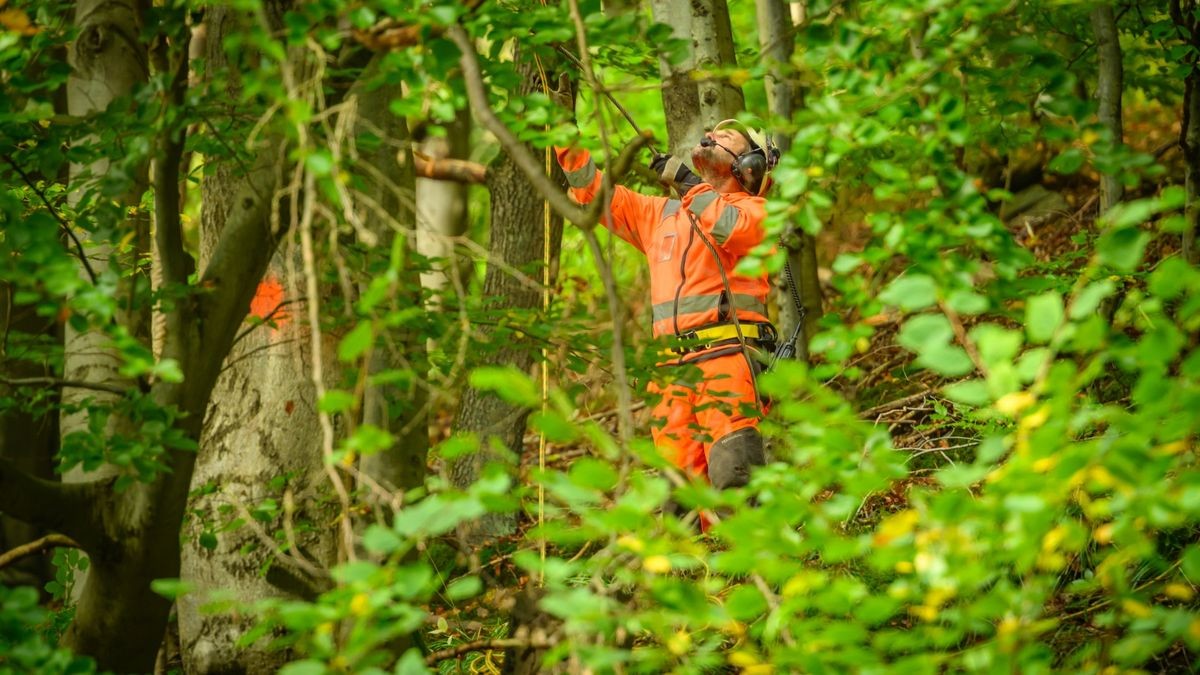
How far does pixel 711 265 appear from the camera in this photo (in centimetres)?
440

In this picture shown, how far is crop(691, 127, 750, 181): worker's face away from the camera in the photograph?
4160 millimetres

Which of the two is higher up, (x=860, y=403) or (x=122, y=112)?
(x=122, y=112)

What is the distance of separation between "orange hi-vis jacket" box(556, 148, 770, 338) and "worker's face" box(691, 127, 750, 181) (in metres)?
0.10

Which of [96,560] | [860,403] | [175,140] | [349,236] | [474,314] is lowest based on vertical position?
[860,403]

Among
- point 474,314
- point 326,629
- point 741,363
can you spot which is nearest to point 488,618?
point 741,363

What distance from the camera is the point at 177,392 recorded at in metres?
2.55

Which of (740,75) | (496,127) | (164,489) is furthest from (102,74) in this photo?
(740,75)

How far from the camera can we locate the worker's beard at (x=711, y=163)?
4.18m

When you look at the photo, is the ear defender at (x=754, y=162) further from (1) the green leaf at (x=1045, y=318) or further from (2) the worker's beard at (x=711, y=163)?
(1) the green leaf at (x=1045, y=318)

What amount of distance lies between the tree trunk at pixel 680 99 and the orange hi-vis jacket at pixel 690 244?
205 millimetres

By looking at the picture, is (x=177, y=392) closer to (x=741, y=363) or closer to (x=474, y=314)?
(x=474, y=314)

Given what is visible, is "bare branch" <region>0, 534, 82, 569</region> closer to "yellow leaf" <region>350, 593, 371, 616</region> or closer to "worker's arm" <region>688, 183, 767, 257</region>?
"yellow leaf" <region>350, 593, 371, 616</region>

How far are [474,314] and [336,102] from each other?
685 mm

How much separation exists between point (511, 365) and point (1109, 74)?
327 cm
